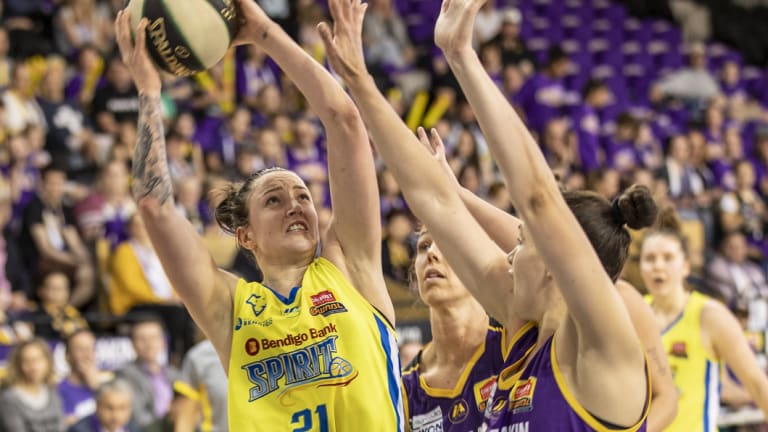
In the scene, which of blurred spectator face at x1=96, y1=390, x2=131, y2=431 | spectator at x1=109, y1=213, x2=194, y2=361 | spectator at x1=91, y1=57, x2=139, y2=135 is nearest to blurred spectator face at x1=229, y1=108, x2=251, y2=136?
spectator at x1=91, y1=57, x2=139, y2=135

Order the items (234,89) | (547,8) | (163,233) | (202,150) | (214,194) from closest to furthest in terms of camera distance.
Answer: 1. (163,233)
2. (214,194)
3. (202,150)
4. (234,89)
5. (547,8)

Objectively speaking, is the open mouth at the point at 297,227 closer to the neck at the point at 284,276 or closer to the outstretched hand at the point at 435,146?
the neck at the point at 284,276

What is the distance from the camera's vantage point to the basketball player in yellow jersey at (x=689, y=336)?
16.0ft

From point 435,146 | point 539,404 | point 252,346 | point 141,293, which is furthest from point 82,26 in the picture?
point 539,404

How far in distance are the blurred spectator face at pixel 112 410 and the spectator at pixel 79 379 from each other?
364mm

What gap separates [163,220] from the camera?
3178 mm

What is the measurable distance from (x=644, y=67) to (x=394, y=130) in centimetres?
1336

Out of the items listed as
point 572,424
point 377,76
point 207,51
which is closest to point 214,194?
point 207,51

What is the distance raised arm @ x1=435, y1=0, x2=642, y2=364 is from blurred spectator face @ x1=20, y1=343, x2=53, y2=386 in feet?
14.9

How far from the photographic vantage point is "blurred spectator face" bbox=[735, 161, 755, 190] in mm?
12586

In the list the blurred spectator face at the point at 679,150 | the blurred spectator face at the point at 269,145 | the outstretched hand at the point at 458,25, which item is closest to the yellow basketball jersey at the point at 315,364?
the outstretched hand at the point at 458,25

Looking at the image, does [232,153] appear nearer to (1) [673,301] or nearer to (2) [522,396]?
(1) [673,301]

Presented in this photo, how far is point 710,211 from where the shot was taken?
11.4 meters

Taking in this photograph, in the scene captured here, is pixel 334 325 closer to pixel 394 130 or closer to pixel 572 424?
pixel 394 130
